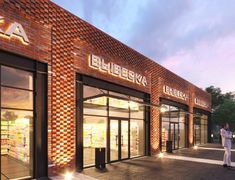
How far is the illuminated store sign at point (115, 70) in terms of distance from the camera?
14258mm

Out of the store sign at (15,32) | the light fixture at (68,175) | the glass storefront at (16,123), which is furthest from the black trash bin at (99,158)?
the store sign at (15,32)

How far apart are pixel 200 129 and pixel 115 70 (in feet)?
69.7

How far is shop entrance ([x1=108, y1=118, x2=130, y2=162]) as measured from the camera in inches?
619

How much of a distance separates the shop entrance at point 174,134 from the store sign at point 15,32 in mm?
16962

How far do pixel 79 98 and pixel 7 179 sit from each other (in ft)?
15.5

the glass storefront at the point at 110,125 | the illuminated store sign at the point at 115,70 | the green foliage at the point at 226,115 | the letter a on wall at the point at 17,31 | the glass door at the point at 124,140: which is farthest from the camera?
the green foliage at the point at 226,115

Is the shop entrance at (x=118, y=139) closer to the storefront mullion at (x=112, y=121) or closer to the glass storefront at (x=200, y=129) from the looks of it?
the storefront mullion at (x=112, y=121)

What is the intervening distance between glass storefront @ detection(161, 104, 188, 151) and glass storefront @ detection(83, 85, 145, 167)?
14.3 feet

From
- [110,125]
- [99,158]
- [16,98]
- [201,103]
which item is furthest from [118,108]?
[201,103]

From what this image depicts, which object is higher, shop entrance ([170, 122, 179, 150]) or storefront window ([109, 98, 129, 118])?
storefront window ([109, 98, 129, 118])

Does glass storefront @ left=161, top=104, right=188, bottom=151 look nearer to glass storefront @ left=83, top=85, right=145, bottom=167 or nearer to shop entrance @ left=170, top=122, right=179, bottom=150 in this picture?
shop entrance @ left=170, top=122, right=179, bottom=150

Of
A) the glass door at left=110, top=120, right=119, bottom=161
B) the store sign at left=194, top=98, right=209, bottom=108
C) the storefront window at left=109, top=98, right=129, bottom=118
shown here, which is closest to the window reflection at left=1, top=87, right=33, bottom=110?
the storefront window at left=109, top=98, right=129, bottom=118

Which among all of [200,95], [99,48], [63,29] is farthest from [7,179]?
[200,95]

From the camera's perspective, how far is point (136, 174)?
1236 centimetres
